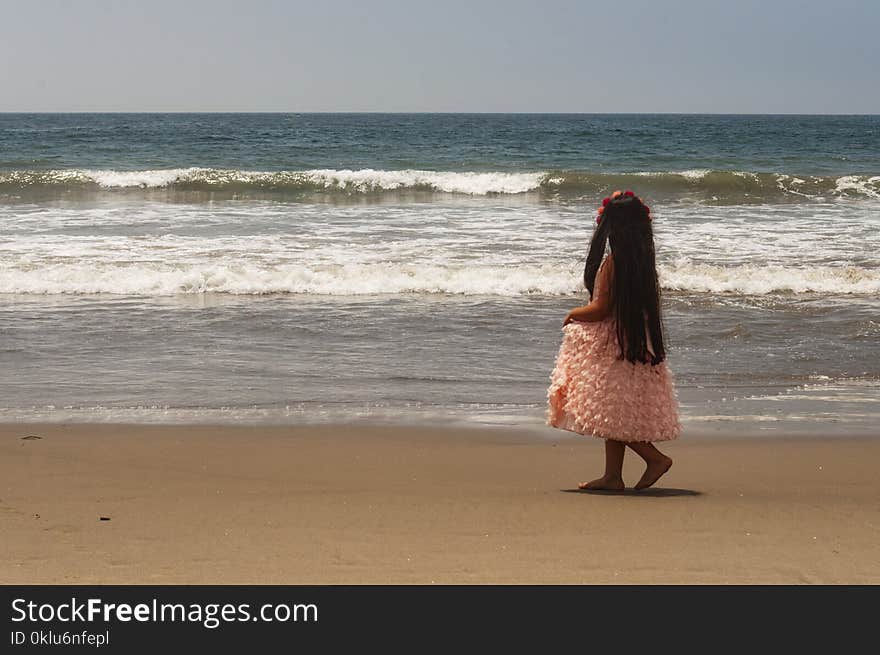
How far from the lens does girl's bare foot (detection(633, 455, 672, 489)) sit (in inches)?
177

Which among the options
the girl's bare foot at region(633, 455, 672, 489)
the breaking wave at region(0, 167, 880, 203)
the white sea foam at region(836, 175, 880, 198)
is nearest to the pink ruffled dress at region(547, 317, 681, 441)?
the girl's bare foot at region(633, 455, 672, 489)

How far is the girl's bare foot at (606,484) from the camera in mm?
4477

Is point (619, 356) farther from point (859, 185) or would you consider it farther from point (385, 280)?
point (859, 185)

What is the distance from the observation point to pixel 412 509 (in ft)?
13.3

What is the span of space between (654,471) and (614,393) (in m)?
0.39

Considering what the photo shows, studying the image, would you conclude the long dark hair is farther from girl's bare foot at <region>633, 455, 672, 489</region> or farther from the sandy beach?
the sandy beach

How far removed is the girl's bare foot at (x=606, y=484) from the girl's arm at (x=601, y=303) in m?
0.70

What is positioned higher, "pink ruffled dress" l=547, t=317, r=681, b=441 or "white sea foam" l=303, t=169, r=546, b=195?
"white sea foam" l=303, t=169, r=546, b=195

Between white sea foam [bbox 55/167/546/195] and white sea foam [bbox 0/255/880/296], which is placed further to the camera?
white sea foam [bbox 55/167/546/195]

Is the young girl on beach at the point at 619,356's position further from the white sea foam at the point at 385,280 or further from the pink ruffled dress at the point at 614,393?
the white sea foam at the point at 385,280

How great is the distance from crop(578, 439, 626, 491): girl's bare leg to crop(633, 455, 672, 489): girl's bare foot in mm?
86

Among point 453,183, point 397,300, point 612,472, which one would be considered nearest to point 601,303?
point 612,472

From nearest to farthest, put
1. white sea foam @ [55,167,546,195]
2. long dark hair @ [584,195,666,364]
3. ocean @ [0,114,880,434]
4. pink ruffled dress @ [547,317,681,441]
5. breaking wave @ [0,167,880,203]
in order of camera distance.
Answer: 1. long dark hair @ [584,195,666,364]
2. pink ruffled dress @ [547,317,681,441]
3. ocean @ [0,114,880,434]
4. breaking wave @ [0,167,880,203]
5. white sea foam @ [55,167,546,195]

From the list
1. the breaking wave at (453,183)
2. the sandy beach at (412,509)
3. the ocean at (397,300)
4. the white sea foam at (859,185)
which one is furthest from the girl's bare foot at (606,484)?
the white sea foam at (859,185)
